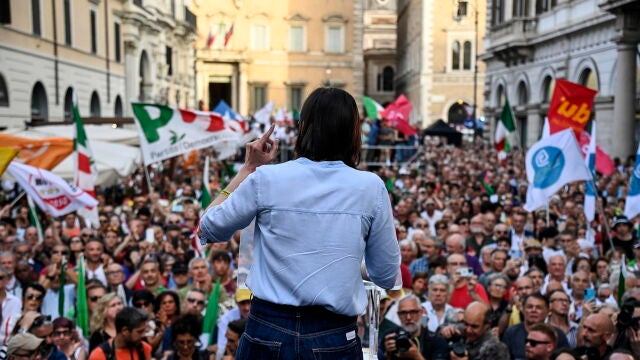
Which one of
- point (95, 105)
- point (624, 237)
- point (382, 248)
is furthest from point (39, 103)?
point (382, 248)

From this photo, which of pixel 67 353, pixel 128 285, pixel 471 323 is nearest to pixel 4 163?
pixel 128 285

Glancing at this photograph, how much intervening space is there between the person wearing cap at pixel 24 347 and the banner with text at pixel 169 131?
8.94m

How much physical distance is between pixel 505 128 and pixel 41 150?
428 inches

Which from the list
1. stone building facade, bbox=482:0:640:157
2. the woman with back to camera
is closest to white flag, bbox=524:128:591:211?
the woman with back to camera

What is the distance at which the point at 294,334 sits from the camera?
287 cm

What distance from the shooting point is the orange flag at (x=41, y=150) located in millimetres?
13141

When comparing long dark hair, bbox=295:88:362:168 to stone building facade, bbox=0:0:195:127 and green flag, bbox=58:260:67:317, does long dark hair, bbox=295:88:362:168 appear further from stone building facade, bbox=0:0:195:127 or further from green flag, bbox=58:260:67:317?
stone building facade, bbox=0:0:195:127

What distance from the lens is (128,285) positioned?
9148mm

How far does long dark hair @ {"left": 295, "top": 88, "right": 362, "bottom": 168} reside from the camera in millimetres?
2959

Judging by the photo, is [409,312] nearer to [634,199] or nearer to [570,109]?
[634,199]

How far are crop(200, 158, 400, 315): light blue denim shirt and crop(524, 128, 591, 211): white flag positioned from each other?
30.9 ft

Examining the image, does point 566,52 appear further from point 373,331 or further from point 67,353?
point 373,331

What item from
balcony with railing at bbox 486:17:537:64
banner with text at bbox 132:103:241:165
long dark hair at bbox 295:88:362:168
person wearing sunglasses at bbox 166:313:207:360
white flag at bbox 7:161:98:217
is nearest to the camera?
long dark hair at bbox 295:88:362:168

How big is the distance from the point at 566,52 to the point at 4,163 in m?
26.1
